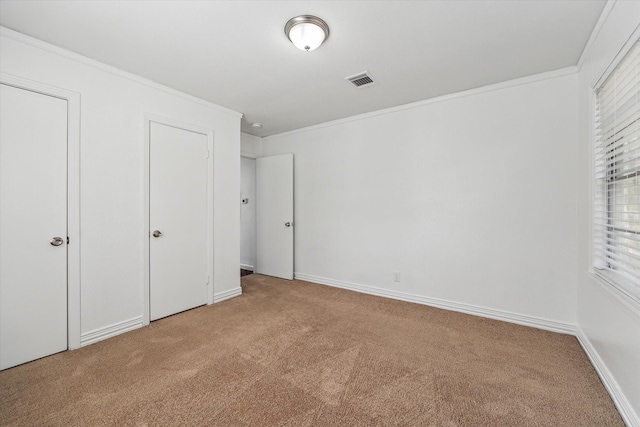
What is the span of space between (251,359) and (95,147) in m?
2.34

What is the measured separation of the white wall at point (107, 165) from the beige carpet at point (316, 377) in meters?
0.42

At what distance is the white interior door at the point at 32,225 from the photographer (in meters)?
2.07

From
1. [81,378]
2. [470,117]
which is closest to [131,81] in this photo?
[81,378]

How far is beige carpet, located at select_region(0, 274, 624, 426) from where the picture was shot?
161 cm

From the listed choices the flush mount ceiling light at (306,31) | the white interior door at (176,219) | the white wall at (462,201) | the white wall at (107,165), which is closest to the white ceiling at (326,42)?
the flush mount ceiling light at (306,31)

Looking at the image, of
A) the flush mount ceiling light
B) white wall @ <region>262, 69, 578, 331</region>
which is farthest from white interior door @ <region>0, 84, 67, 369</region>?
white wall @ <region>262, 69, 578, 331</region>

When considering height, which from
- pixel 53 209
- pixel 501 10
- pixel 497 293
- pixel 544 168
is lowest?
pixel 497 293

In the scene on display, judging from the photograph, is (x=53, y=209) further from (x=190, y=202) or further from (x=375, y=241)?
(x=375, y=241)

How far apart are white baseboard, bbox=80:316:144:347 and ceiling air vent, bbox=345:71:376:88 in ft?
10.7

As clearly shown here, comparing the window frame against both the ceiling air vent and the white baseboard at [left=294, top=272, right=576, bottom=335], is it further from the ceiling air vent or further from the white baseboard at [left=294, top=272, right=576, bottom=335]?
the ceiling air vent

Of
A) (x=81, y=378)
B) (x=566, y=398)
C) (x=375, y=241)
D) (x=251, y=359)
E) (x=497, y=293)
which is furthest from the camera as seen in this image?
(x=375, y=241)

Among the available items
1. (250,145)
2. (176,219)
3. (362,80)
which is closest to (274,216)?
(250,145)

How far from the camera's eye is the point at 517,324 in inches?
112

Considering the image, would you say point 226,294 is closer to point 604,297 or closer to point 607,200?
point 604,297
